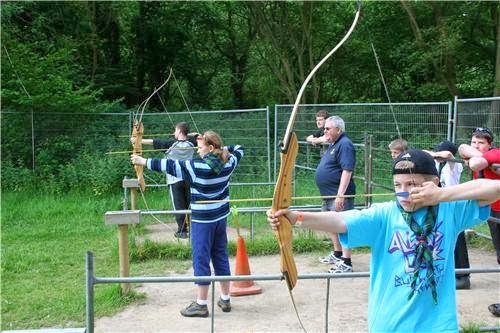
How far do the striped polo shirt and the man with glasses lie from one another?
4.75ft

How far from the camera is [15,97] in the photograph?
11664 millimetres

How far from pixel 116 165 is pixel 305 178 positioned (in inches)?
160

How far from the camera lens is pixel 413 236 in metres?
2.33

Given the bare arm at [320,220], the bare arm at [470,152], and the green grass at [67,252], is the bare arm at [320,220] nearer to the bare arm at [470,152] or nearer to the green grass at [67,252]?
the bare arm at [470,152]

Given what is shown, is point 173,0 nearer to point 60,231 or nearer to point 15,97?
point 15,97

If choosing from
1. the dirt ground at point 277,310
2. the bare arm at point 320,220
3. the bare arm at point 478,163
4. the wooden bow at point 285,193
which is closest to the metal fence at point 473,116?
the dirt ground at point 277,310

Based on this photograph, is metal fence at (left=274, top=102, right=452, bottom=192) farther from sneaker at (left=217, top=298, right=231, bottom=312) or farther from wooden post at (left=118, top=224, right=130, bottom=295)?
wooden post at (left=118, top=224, right=130, bottom=295)

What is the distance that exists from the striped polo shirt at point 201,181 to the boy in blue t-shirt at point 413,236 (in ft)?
7.77

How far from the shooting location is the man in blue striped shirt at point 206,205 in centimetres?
461

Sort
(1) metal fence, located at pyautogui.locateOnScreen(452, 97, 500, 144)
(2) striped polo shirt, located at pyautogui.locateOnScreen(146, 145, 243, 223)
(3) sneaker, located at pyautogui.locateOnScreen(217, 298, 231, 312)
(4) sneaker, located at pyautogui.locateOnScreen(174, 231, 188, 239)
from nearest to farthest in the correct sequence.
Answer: (2) striped polo shirt, located at pyautogui.locateOnScreen(146, 145, 243, 223)
(3) sneaker, located at pyautogui.locateOnScreen(217, 298, 231, 312)
(1) metal fence, located at pyautogui.locateOnScreen(452, 97, 500, 144)
(4) sneaker, located at pyautogui.locateOnScreen(174, 231, 188, 239)

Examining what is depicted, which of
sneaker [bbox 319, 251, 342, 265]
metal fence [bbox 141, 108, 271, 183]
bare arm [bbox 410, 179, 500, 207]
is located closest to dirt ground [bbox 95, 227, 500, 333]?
sneaker [bbox 319, 251, 342, 265]

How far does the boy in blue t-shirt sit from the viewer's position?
227cm

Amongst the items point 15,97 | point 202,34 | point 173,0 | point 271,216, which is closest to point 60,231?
point 15,97

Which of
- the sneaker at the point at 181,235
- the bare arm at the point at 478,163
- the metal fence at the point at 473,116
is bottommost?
the sneaker at the point at 181,235
